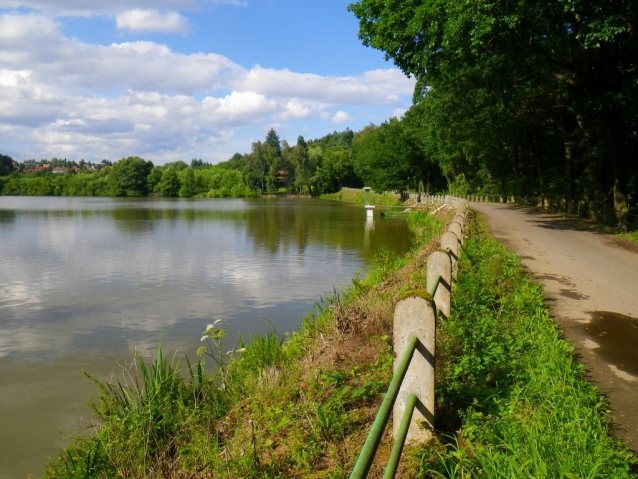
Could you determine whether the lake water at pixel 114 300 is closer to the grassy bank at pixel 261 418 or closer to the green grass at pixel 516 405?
the grassy bank at pixel 261 418

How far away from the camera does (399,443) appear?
299 cm

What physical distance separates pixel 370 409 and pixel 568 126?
2596cm

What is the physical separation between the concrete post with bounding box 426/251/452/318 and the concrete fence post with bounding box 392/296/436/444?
2.51 metres

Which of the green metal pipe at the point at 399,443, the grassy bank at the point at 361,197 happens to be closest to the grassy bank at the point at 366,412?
the green metal pipe at the point at 399,443

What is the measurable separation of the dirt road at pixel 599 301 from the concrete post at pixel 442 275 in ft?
5.23

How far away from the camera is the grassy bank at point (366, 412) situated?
380 centimetres

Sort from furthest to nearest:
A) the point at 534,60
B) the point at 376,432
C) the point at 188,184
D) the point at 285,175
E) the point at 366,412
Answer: the point at 188,184 < the point at 285,175 < the point at 534,60 < the point at 366,412 < the point at 376,432

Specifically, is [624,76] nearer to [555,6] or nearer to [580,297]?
[555,6]

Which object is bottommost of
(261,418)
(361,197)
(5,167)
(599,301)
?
(261,418)

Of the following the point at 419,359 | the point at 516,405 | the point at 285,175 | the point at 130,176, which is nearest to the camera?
the point at 419,359

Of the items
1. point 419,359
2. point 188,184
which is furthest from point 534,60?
point 188,184

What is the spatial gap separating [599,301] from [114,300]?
13.1 metres

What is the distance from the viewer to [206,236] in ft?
111

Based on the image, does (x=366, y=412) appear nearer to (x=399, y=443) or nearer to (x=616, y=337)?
(x=399, y=443)
